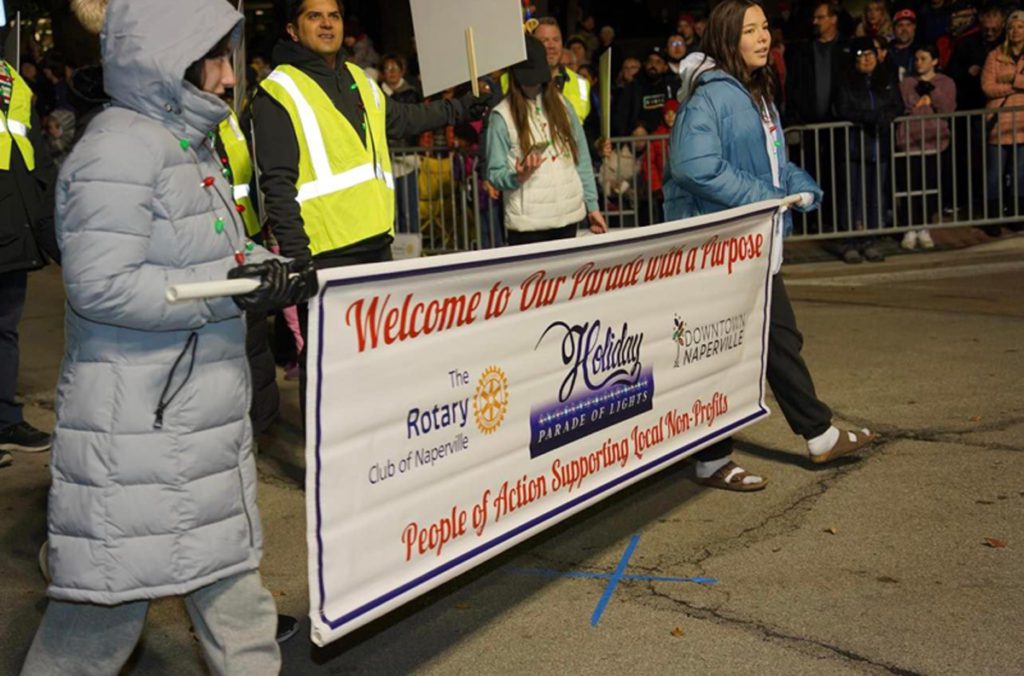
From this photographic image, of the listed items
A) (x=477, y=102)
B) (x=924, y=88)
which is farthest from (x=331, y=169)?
(x=924, y=88)

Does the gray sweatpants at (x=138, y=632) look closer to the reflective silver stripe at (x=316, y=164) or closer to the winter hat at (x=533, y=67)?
the reflective silver stripe at (x=316, y=164)

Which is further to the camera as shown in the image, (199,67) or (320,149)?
(320,149)

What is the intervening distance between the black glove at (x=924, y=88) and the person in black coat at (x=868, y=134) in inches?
27.6

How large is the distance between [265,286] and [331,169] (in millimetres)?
2240

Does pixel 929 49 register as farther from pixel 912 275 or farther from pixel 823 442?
pixel 823 442

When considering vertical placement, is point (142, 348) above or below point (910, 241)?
above

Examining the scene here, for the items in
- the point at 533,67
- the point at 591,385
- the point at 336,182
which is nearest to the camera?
the point at 591,385

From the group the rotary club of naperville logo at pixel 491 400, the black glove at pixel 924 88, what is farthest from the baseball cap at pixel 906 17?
the rotary club of naperville logo at pixel 491 400

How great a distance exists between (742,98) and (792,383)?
4.08 ft

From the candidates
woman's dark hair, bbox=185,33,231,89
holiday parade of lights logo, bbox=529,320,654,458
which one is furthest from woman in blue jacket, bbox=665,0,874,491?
woman's dark hair, bbox=185,33,231,89

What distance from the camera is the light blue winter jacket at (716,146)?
19.4 feet

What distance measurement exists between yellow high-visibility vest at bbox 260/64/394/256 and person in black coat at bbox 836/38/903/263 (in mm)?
7606

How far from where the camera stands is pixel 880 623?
465cm

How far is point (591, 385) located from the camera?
491cm
